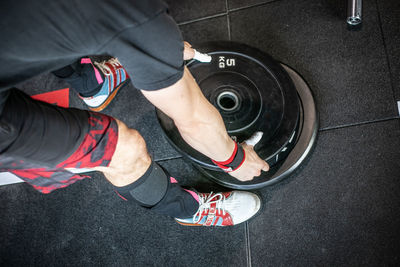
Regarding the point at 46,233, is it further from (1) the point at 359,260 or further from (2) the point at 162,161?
(1) the point at 359,260

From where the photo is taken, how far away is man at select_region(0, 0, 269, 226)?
1.67 feet

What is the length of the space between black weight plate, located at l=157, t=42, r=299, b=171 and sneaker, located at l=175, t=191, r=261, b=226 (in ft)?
0.46

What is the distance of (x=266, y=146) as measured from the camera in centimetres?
114

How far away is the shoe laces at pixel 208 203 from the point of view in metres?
1.15

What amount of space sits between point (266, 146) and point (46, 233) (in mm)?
1101

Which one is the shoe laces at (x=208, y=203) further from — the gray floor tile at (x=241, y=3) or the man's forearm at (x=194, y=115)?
the gray floor tile at (x=241, y=3)

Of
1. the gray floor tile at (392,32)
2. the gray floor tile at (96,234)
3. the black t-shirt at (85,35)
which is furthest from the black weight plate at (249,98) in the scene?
the black t-shirt at (85,35)

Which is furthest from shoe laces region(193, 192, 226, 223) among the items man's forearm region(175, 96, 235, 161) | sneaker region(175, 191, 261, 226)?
man's forearm region(175, 96, 235, 161)

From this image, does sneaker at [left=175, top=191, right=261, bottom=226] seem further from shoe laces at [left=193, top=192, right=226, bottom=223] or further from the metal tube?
the metal tube

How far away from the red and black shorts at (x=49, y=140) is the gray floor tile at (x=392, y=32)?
3.72 feet

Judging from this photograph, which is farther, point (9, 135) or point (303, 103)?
point (303, 103)

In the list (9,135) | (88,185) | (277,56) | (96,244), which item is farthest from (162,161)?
(9,135)

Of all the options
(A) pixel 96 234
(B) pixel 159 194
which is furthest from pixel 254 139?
(A) pixel 96 234

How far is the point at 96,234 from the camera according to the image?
1.38 meters
